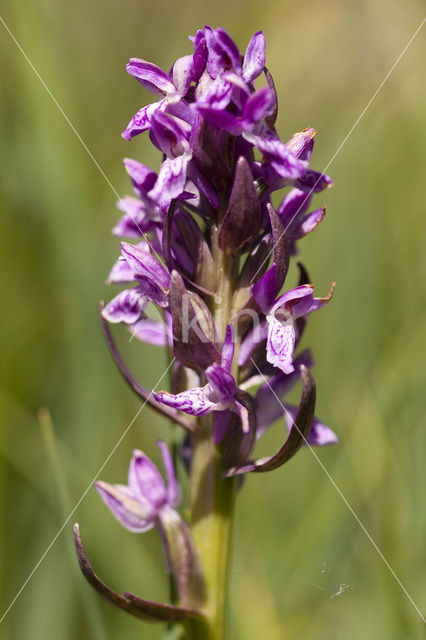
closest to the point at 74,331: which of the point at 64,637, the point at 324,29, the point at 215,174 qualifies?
the point at 64,637

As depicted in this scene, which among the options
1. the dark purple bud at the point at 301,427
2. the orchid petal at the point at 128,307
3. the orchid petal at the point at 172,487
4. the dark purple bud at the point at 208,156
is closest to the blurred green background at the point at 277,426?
the orchid petal at the point at 172,487

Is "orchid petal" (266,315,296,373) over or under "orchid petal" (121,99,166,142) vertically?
under

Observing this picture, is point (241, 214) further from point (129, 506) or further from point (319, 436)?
point (129, 506)

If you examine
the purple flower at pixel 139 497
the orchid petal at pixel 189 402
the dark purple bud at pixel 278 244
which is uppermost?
the dark purple bud at pixel 278 244

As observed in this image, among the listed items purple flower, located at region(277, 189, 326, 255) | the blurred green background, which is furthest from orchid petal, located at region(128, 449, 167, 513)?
purple flower, located at region(277, 189, 326, 255)

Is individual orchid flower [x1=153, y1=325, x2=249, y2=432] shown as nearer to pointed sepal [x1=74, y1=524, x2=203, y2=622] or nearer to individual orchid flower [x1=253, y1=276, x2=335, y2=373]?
individual orchid flower [x1=253, y1=276, x2=335, y2=373]

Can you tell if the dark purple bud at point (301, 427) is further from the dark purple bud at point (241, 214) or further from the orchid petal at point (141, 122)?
the orchid petal at point (141, 122)
